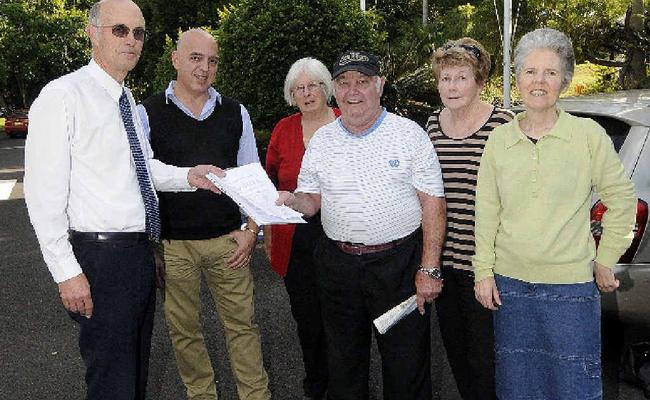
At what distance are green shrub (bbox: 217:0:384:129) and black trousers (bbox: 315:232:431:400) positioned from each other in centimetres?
739

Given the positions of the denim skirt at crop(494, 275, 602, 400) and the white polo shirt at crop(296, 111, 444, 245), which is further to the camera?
the white polo shirt at crop(296, 111, 444, 245)

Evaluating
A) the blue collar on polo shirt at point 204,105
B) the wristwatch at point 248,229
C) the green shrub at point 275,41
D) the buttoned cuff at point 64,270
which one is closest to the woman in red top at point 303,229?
the wristwatch at point 248,229

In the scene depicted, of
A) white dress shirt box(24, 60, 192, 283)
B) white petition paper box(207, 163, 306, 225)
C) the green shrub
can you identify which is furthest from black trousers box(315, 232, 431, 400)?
the green shrub

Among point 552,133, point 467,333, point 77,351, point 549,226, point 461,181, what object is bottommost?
point 77,351

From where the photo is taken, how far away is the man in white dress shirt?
2.54m

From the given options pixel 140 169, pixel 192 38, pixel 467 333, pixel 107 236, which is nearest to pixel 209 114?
pixel 192 38

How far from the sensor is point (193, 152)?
3443 mm

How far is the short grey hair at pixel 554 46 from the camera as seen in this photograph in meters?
2.48

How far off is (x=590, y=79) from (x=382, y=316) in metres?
23.5

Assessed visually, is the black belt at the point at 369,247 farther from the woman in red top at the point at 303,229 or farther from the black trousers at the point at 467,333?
the woman in red top at the point at 303,229

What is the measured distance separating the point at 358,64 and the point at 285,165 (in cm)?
104

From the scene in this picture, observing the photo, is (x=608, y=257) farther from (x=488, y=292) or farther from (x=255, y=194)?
(x=255, y=194)

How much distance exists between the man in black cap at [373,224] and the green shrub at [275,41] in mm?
7315

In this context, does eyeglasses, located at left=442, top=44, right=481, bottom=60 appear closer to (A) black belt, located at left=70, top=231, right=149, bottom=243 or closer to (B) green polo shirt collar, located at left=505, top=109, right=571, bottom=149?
(B) green polo shirt collar, located at left=505, top=109, right=571, bottom=149
